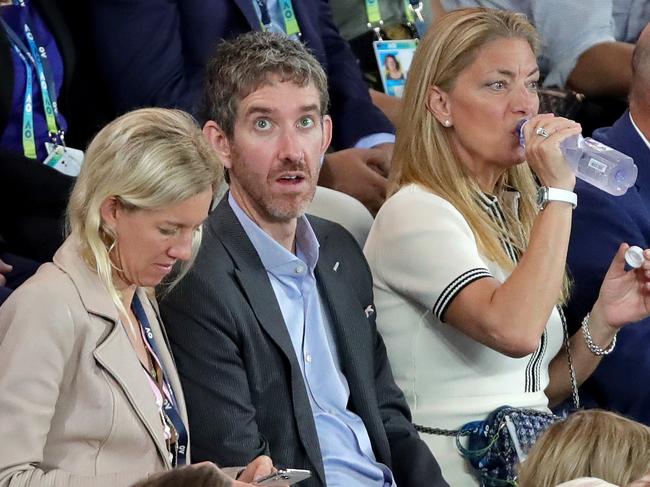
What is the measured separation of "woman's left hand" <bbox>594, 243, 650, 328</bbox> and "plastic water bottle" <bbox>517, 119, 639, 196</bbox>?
0.16 m

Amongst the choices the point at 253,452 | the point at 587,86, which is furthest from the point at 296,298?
the point at 587,86

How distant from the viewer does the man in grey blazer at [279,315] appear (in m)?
2.54

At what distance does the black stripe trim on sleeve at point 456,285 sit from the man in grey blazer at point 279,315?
0.53ft

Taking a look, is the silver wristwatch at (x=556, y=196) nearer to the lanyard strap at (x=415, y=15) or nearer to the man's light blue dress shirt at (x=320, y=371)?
the man's light blue dress shirt at (x=320, y=371)

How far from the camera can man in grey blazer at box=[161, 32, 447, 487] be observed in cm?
254

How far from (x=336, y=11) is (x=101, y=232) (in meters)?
2.28

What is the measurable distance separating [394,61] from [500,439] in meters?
1.80

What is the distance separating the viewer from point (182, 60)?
360cm

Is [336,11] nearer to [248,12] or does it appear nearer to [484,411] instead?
[248,12]

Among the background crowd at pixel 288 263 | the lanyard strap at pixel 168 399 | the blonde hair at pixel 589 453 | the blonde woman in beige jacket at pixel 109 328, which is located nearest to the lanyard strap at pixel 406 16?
the background crowd at pixel 288 263

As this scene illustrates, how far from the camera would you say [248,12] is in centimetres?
369

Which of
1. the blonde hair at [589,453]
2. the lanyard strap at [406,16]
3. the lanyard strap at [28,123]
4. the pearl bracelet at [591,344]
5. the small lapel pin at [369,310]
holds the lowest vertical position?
the pearl bracelet at [591,344]

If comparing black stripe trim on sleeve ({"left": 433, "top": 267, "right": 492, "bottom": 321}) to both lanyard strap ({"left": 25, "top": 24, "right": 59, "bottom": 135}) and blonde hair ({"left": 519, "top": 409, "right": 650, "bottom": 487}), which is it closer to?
blonde hair ({"left": 519, "top": 409, "right": 650, "bottom": 487})

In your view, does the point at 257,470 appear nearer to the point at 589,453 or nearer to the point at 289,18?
the point at 589,453
